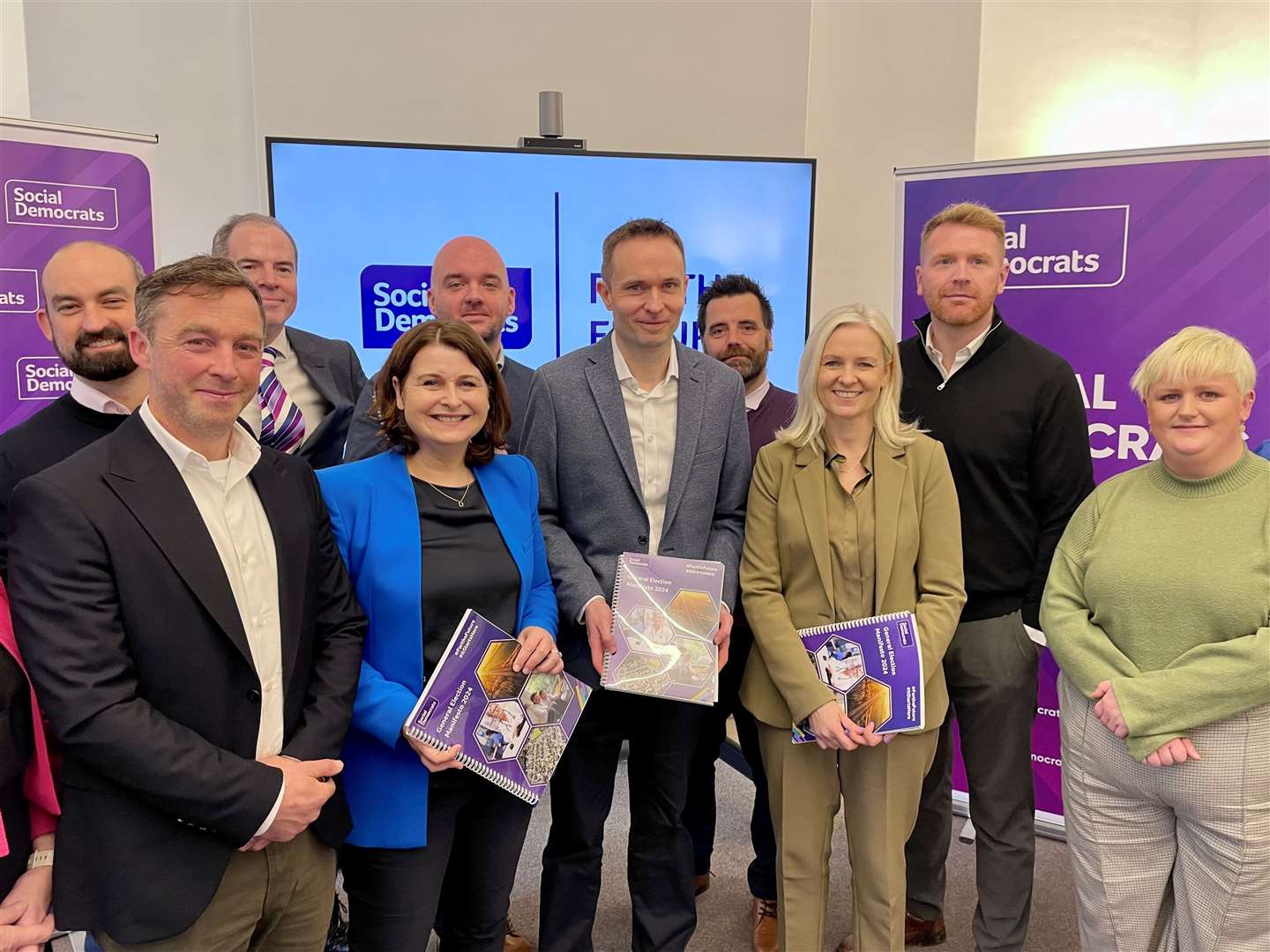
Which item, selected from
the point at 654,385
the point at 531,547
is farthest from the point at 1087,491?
the point at 531,547

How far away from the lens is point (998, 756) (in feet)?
8.64

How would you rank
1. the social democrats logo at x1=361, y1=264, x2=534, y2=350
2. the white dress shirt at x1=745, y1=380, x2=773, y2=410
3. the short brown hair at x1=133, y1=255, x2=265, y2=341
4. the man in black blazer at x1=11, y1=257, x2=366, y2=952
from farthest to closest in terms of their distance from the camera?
the social democrats logo at x1=361, y1=264, x2=534, y2=350 → the white dress shirt at x1=745, y1=380, x2=773, y2=410 → the short brown hair at x1=133, y1=255, x2=265, y2=341 → the man in black blazer at x1=11, y1=257, x2=366, y2=952

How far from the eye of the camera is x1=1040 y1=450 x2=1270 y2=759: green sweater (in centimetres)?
205

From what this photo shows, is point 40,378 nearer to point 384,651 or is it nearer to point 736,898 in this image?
point 384,651

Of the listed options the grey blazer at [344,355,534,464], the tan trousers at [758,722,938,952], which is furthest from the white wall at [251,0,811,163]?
the tan trousers at [758,722,938,952]

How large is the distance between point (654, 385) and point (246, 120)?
342 cm

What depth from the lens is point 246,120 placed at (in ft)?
15.4

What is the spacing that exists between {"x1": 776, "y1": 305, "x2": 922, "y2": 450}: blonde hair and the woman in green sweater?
1.89ft

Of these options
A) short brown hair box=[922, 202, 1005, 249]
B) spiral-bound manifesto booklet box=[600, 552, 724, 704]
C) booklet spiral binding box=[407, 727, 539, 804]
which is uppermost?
short brown hair box=[922, 202, 1005, 249]

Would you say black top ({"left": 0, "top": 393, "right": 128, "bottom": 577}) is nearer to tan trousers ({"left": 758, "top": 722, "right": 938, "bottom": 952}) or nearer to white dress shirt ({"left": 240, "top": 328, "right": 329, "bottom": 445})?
white dress shirt ({"left": 240, "top": 328, "right": 329, "bottom": 445})

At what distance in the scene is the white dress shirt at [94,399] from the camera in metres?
2.21

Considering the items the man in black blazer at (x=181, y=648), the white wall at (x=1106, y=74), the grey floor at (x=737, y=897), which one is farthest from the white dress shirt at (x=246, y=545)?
the white wall at (x=1106, y=74)

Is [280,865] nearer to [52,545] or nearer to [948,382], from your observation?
[52,545]

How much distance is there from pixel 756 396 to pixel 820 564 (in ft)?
3.35
